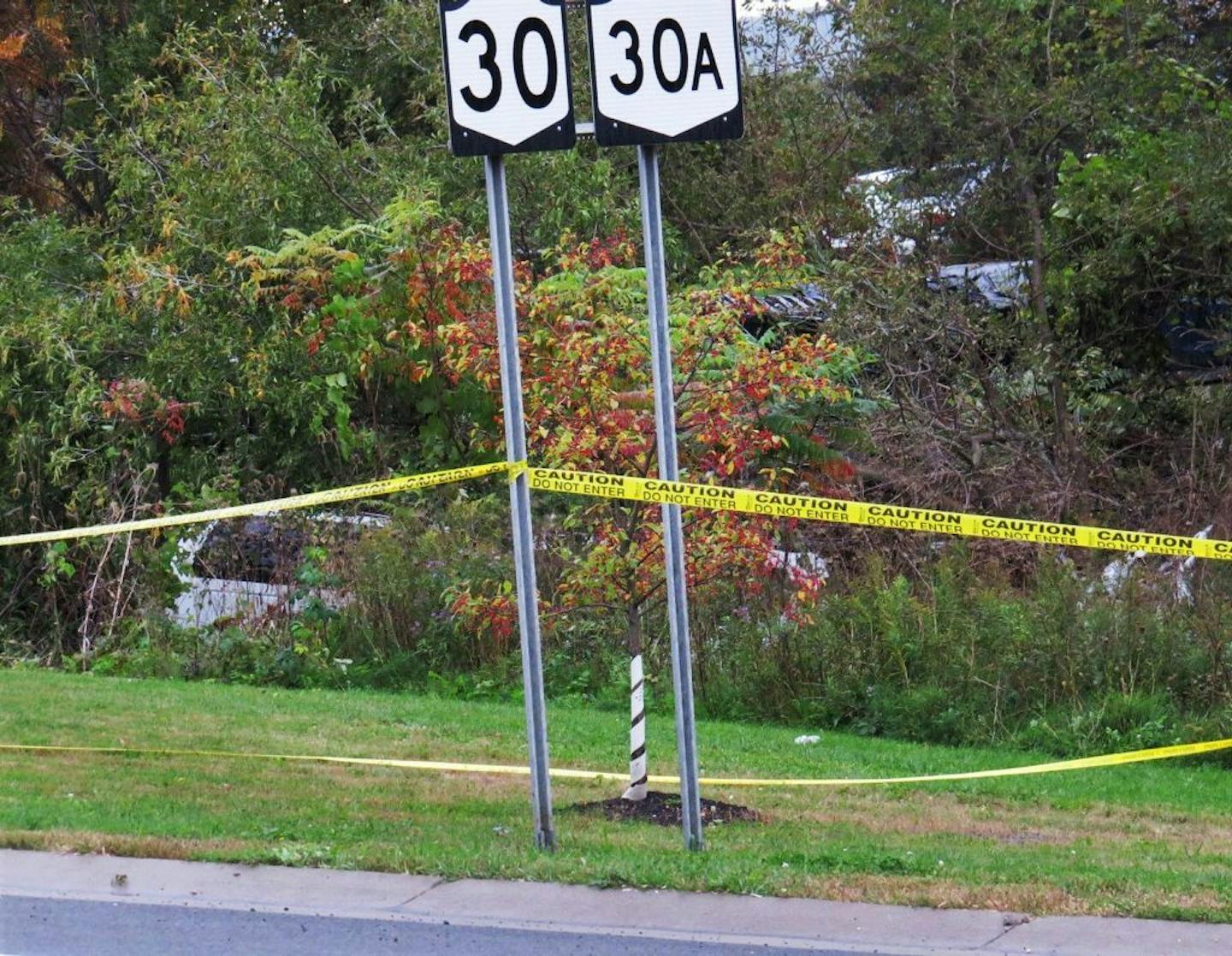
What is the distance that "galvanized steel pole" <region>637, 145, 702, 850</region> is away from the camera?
686 cm

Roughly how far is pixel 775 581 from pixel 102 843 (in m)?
6.92

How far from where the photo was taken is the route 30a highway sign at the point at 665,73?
674 cm

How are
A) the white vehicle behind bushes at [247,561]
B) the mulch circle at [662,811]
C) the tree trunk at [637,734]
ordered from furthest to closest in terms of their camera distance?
the white vehicle behind bushes at [247,561]
the mulch circle at [662,811]
the tree trunk at [637,734]

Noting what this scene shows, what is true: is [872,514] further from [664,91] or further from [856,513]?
[664,91]

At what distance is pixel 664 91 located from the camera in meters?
6.77

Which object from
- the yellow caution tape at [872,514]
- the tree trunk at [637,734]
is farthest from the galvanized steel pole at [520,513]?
the tree trunk at [637,734]

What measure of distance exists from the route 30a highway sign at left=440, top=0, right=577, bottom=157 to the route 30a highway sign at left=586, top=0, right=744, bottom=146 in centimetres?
16

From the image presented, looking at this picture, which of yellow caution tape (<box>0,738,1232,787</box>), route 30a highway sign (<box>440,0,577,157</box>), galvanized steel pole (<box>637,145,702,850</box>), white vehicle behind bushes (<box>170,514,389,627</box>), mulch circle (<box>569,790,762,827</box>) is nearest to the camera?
route 30a highway sign (<box>440,0,577,157</box>)

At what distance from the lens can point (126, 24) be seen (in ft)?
75.9

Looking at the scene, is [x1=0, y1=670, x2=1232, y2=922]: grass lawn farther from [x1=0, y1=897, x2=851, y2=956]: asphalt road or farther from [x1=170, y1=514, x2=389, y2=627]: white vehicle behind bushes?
[x1=170, y1=514, x2=389, y2=627]: white vehicle behind bushes

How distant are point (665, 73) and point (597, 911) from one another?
332 centimetres

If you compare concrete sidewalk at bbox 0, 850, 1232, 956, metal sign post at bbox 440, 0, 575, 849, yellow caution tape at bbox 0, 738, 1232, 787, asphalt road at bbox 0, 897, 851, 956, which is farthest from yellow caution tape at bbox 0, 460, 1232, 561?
yellow caution tape at bbox 0, 738, 1232, 787

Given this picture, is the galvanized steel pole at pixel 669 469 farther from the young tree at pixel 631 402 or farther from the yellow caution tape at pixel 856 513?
the young tree at pixel 631 402

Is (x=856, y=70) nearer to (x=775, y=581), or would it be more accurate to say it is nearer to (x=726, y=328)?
(x=775, y=581)
